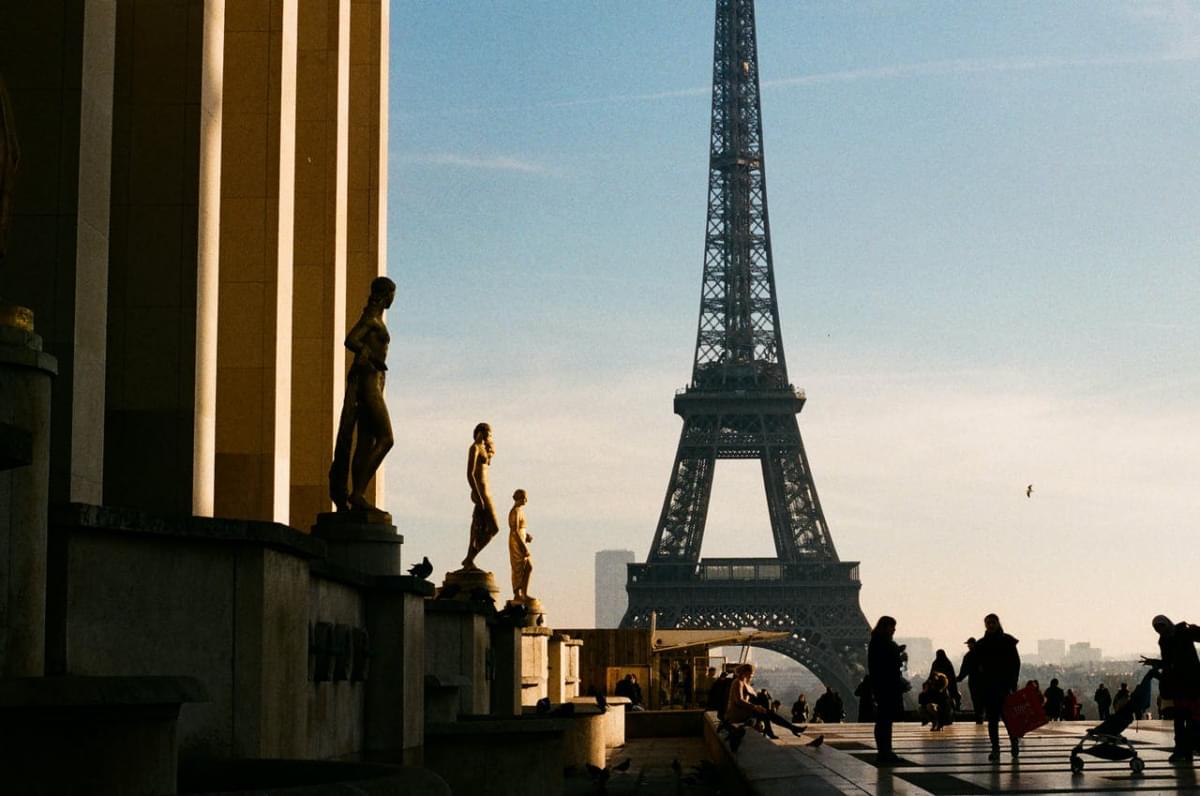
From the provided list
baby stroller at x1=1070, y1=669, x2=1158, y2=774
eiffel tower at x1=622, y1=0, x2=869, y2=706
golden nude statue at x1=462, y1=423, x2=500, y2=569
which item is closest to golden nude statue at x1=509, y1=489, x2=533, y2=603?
golden nude statue at x1=462, y1=423, x2=500, y2=569

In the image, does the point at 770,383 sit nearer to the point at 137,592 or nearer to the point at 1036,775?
the point at 1036,775

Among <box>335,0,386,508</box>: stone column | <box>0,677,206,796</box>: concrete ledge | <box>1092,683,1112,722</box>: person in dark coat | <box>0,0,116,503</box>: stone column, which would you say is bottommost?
<box>1092,683,1112,722</box>: person in dark coat

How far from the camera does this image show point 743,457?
404 feet

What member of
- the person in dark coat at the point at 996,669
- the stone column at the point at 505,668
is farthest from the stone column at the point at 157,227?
the person in dark coat at the point at 996,669

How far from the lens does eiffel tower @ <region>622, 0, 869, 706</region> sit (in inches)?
4574

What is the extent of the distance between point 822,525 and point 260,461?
96.8 meters

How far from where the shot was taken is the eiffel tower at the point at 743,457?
11619cm

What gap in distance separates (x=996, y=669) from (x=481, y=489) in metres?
10.8

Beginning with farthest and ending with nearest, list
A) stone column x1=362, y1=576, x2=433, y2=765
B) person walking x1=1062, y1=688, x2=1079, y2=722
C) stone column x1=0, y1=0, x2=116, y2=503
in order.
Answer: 1. person walking x1=1062, y1=688, x2=1079, y2=722
2. stone column x1=0, y1=0, x2=116, y2=503
3. stone column x1=362, y1=576, x2=433, y2=765

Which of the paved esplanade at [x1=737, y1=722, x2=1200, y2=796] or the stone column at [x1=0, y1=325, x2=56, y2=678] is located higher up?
the stone column at [x1=0, y1=325, x2=56, y2=678]

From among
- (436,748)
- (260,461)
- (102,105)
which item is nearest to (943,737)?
(260,461)

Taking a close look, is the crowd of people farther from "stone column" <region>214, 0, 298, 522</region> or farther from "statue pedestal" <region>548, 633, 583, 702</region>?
"statue pedestal" <region>548, 633, 583, 702</region>

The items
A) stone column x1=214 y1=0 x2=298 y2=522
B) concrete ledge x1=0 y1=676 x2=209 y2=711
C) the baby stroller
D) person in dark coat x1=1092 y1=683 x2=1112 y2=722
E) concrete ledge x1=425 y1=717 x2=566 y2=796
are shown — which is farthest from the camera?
person in dark coat x1=1092 y1=683 x2=1112 y2=722

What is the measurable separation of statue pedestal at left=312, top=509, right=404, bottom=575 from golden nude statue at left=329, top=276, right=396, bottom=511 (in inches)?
7.3
